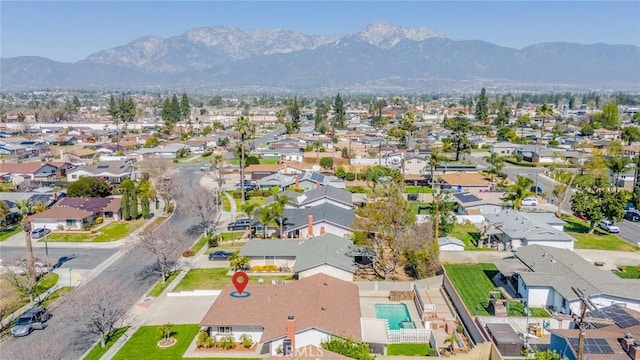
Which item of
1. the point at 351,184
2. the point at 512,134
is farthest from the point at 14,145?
the point at 512,134

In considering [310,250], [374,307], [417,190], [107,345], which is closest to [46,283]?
[107,345]

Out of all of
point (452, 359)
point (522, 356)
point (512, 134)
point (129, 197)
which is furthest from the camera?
point (512, 134)

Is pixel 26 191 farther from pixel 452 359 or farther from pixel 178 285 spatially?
pixel 452 359

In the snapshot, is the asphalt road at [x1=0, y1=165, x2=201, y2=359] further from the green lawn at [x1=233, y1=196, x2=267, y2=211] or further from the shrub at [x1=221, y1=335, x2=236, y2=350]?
the green lawn at [x1=233, y1=196, x2=267, y2=211]

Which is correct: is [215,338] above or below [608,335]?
below

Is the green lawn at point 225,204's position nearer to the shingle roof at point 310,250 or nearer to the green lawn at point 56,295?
the shingle roof at point 310,250

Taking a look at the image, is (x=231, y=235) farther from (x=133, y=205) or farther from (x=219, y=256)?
(x=133, y=205)

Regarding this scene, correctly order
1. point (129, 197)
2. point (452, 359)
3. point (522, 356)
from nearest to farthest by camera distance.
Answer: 1. point (452, 359)
2. point (522, 356)
3. point (129, 197)
